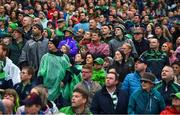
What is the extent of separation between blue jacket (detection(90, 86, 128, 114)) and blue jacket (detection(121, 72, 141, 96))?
575 millimetres

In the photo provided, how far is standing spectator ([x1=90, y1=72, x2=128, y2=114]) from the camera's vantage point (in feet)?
27.0

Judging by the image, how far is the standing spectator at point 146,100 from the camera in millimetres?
8078

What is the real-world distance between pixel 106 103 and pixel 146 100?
658 mm

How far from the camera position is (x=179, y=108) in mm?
7570

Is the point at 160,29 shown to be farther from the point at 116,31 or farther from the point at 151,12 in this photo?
the point at 151,12

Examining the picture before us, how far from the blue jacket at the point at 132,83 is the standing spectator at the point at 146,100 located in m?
0.68

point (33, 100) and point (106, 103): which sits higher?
point (33, 100)

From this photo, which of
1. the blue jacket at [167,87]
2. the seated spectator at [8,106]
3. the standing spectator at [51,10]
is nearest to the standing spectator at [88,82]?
the blue jacket at [167,87]


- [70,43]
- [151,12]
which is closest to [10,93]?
[70,43]

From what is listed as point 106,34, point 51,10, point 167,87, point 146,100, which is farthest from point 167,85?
point 51,10

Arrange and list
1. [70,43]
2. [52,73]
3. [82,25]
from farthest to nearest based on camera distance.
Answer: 1. [82,25]
2. [70,43]
3. [52,73]

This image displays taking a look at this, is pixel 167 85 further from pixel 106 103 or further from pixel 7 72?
pixel 7 72

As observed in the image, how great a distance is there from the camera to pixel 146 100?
26.7 ft

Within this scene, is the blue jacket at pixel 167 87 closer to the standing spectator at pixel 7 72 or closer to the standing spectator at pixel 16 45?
the standing spectator at pixel 7 72
